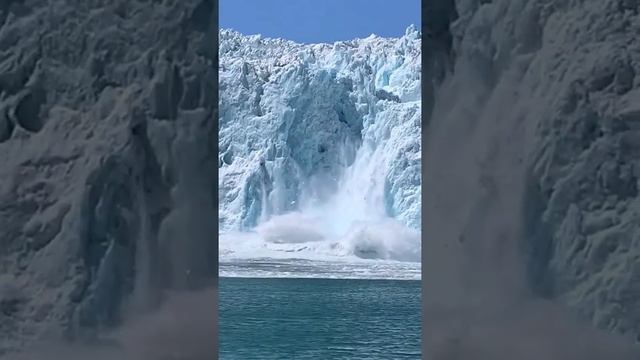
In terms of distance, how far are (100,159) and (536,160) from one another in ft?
3.66

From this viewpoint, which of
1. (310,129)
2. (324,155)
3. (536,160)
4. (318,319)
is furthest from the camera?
(324,155)

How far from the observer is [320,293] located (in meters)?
13.8

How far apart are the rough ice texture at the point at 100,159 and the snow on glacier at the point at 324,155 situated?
1205 cm

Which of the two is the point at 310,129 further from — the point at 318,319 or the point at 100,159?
the point at 100,159

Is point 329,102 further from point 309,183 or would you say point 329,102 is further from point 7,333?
point 7,333

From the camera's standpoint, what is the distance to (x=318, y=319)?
33.6 ft

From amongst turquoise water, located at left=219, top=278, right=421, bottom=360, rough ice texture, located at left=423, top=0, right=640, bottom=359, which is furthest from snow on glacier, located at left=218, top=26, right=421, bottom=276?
rough ice texture, located at left=423, top=0, right=640, bottom=359

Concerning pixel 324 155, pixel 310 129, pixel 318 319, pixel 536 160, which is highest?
pixel 310 129

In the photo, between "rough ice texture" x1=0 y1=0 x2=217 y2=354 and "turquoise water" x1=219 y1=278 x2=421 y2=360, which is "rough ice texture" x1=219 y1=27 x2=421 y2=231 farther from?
"rough ice texture" x1=0 y1=0 x2=217 y2=354

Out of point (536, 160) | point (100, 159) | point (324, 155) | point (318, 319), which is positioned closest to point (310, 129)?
point (324, 155)

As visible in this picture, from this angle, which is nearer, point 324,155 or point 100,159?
point 100,159

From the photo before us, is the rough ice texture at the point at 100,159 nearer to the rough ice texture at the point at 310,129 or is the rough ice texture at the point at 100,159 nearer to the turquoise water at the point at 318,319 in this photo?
the turquoise water at the point at 318,319

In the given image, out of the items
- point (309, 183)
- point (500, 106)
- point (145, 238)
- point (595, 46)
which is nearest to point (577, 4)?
point (595, 46)

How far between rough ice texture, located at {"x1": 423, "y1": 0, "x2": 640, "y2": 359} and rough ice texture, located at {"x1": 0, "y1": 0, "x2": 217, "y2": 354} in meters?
0.61
